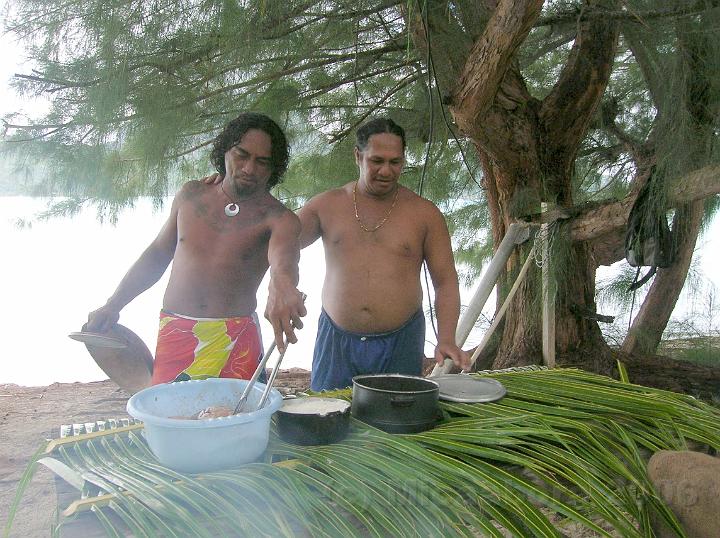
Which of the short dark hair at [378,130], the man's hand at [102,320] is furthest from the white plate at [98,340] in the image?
the short dark hair at [378,130]

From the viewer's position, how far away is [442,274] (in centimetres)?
249

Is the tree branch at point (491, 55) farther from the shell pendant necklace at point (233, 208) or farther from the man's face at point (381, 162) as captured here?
the shell pendant necklace at point (233, 208)

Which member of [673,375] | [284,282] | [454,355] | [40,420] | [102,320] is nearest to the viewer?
[284,282]

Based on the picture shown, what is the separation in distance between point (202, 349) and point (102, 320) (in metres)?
0.34

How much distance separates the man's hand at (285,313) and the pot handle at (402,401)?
224 mm

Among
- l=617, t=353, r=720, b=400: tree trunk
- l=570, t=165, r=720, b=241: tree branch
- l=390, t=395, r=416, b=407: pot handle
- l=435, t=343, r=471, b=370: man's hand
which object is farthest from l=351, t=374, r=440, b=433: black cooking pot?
l=617, t=353, r=720, b=400: tree trunk

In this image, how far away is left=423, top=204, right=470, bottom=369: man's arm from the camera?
7.68 feet

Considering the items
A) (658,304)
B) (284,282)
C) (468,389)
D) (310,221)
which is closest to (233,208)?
(310,221)

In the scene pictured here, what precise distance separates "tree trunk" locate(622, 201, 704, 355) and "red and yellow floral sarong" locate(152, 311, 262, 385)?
2466 millimetres

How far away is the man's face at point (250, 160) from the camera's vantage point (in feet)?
6.84

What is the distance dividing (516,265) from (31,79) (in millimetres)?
2473

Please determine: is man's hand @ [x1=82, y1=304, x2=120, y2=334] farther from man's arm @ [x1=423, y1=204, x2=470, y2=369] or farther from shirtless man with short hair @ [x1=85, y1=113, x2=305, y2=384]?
man's arm @ [x1=423, y1=204, x2=470, y2=369]

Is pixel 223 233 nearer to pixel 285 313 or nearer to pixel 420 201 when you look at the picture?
pixel 420 201

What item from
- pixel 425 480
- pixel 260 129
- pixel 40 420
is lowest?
pixel 40 420
